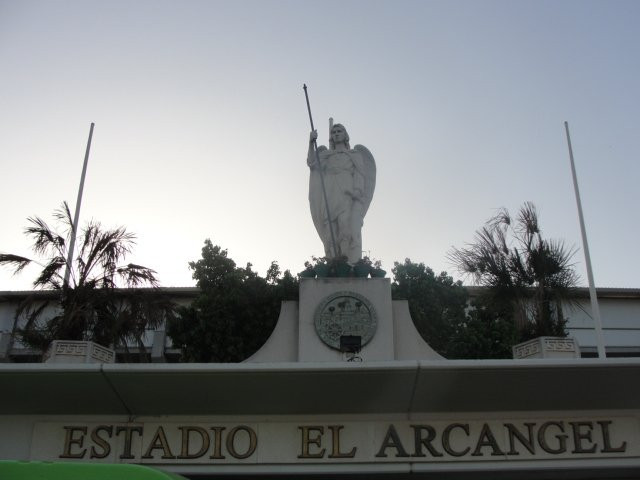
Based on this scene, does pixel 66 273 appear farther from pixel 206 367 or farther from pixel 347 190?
pixel 206 367

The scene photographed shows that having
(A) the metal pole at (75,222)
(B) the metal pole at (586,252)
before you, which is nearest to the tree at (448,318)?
(B) the metal pole at (586,252)

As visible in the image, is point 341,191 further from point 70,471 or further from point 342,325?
point 70,471

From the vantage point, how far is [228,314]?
22.5 m

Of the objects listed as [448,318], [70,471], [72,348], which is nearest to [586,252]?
[448,318]

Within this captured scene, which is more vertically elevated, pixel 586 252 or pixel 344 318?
pixel 586 252

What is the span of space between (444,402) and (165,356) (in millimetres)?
20823

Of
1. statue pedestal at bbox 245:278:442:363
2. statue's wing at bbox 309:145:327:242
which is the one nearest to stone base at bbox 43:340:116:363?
statue pedestal at bbox 245:278:442:363

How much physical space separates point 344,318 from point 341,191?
281 cm

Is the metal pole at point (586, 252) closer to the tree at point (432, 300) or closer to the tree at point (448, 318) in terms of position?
the tree at point (448, 318)

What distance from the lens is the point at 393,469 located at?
392 inches

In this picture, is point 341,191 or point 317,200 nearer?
point 341,191

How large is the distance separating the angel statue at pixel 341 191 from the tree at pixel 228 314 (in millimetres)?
7941

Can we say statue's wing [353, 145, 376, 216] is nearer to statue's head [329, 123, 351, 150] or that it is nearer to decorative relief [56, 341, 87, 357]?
statue's head [329, 123, 351, 150]

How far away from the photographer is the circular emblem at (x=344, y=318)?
12.9 m
